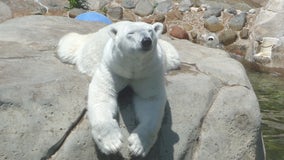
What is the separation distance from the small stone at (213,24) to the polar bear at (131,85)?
26.4 ft

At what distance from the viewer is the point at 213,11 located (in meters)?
12.4

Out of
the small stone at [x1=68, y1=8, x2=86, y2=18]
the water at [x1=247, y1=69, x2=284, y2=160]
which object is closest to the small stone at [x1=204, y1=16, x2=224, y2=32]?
the water at [x1=247, y1=69, x2=284, y2=160]

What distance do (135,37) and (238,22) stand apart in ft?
28.4

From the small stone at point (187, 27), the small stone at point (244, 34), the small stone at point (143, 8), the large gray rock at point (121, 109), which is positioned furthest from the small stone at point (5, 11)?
the large gray rock at point (121, 109)

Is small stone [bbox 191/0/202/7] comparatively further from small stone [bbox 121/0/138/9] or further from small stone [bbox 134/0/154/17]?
small stone [bbox 121/0/138/9]

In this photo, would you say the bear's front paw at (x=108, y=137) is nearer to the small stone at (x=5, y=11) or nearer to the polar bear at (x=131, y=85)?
the polar bear at (x=131, y=85)

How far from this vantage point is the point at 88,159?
423 centimetres

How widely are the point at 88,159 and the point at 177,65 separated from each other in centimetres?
134

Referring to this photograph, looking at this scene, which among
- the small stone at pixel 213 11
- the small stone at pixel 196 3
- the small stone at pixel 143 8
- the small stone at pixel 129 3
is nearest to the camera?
the small stone at pixel 213 11

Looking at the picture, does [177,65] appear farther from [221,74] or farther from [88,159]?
[88,159]

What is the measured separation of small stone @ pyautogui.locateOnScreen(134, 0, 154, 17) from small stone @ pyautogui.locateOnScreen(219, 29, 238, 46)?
1639mm

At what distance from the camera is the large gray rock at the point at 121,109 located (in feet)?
13.5

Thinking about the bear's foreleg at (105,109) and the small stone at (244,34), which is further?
the small stone at (244,34)

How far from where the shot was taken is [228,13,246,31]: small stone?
12078mm
